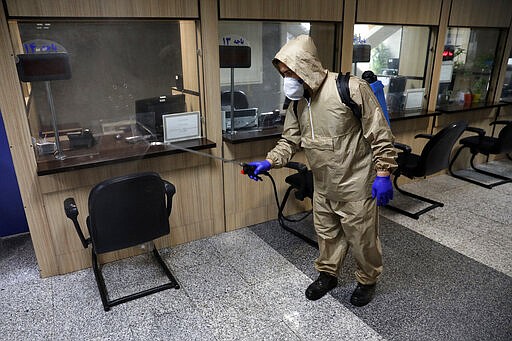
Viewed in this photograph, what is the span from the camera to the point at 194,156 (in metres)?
2.68

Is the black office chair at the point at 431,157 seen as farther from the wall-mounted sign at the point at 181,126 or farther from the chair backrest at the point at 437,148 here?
the wall-mounted sign at the point at 181,126

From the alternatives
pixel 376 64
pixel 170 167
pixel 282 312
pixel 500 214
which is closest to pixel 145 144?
pixel 170 167

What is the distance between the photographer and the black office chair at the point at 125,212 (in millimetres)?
1938

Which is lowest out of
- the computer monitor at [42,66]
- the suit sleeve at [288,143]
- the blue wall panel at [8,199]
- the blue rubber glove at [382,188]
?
the blue wall panel at [8,199]

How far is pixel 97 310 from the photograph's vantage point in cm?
212

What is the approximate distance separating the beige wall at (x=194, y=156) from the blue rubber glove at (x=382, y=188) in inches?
48.6

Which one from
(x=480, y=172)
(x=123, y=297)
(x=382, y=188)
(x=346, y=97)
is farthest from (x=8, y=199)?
(x=480, y=172)

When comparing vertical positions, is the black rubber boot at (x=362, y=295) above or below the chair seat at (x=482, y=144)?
below

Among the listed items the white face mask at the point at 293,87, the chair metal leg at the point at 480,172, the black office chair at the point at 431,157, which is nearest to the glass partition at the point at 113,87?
the white face mask at the point at 293,87

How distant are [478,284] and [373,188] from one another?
1.11 m

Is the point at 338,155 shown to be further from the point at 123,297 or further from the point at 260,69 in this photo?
the point at 260,69

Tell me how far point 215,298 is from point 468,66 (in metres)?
4.14

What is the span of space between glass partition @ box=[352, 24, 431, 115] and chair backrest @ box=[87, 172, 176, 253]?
2.47 metres

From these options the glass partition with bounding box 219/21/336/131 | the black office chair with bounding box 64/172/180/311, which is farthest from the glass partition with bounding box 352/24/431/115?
the black office chair with bounding box 64/172/180/311
